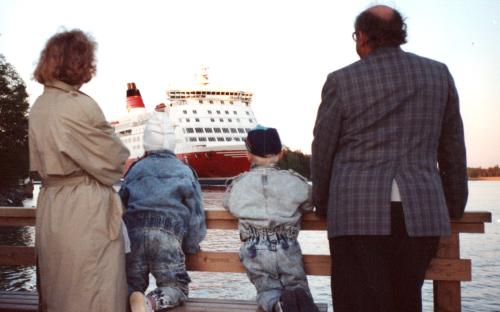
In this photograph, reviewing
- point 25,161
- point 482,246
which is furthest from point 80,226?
point 25,161

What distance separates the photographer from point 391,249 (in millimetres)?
2010

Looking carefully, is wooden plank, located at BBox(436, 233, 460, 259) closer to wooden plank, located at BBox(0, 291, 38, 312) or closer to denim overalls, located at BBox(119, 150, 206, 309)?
denim overalls, located at BBox(119, 150, 206, 309)

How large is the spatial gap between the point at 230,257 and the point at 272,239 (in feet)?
1.12

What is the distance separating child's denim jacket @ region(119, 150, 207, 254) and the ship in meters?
28.7

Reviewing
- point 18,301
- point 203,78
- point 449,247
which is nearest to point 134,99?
point 203,78

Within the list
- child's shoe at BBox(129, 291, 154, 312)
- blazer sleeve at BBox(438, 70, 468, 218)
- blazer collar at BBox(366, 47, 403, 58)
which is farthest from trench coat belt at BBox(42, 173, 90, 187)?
blazer sleeve at BBox(438, 70, 468, 218)

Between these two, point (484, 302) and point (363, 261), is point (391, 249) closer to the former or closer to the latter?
point (363, 261)

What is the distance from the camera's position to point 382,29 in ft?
6.73

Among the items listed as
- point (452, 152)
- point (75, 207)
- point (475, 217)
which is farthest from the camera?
point (475, 217)

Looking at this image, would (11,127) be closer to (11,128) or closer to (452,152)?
(11,128)

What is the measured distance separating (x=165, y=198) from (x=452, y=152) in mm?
1365

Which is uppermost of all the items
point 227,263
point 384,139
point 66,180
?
point 384,139

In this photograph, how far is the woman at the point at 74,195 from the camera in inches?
89.1

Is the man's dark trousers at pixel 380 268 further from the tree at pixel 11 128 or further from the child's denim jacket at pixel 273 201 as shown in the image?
the tree at pixel 11 128
